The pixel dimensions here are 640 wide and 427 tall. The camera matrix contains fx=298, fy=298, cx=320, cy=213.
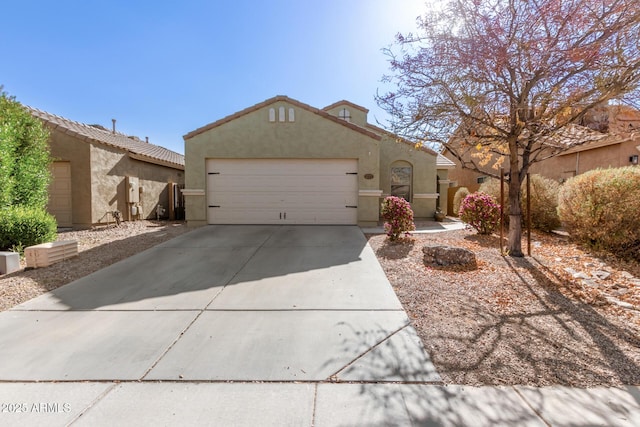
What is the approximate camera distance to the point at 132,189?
38.8ft

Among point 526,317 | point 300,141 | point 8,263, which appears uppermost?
point 300,141

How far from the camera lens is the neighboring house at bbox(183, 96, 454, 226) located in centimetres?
1038

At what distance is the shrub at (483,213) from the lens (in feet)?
26.1

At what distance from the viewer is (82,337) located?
319cm

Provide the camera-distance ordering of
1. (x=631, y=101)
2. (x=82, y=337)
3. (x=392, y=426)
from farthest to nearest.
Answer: (x=631, y=101)
(x=82, y=337)
(x=392, y=426)

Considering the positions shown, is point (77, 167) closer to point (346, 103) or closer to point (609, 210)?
point (346, 103)

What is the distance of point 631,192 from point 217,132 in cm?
1107

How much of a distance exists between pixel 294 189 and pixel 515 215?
666cm

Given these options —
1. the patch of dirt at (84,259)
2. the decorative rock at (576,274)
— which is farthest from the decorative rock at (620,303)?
the patch of dirt at (84,259)

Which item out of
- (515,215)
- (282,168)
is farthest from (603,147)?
(282,168)

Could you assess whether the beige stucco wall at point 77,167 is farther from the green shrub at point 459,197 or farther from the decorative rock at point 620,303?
the green shrub at point 459,197

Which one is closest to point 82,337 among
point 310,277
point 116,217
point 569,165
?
point 310,277

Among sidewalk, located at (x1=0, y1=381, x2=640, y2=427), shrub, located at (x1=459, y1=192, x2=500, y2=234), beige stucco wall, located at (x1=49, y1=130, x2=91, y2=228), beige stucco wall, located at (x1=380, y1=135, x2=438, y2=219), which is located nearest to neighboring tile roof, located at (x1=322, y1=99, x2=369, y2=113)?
beige stucco wall, located at (x1=380, y1=135, x2=438, y2=219)

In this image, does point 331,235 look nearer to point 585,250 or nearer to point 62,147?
point 585,250
